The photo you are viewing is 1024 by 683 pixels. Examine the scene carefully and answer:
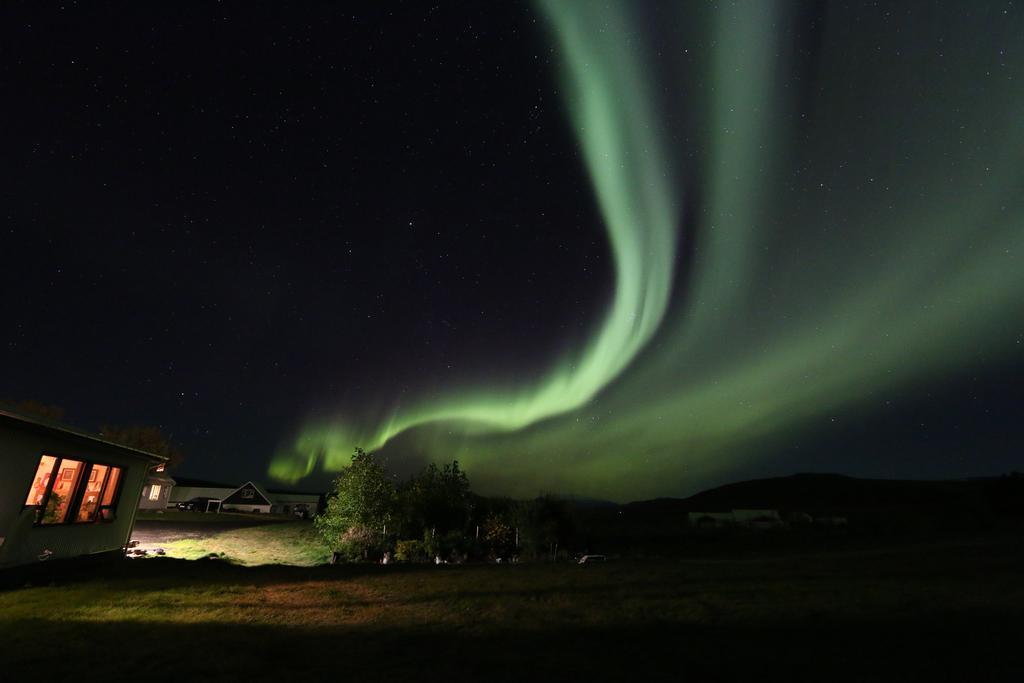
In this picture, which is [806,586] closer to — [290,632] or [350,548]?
[290,632]

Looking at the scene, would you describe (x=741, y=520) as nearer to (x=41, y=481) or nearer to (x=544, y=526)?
(x=544, y=526)

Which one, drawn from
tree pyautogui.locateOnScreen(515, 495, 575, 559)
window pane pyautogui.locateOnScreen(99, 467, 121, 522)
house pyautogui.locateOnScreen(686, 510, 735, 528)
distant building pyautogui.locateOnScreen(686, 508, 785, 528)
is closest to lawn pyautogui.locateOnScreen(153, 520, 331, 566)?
window pane pyautogui.locateOnScreen(99, 467, 121, 522)

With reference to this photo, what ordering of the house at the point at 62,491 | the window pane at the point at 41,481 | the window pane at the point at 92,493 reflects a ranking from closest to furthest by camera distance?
the house at the point at 62,491 < the window pane at the point at 41,481 < the window pane at the point at 92,493

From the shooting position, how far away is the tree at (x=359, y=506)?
2027cm

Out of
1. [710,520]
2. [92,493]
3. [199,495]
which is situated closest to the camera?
[92,493]

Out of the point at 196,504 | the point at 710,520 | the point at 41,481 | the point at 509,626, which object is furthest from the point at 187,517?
the point at 710,520

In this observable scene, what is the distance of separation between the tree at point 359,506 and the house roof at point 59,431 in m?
8.48

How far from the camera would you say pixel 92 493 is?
13203 mm

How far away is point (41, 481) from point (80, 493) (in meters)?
1.24

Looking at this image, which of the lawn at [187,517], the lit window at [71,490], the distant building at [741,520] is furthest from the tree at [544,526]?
the distant building at [741,520]

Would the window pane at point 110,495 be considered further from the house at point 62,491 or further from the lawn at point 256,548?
the lawn at point 256,548

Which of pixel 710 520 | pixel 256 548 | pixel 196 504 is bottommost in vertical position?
pixel 256 548

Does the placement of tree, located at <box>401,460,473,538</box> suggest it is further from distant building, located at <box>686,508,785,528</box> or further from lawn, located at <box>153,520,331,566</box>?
distant building, located at <box>686,508,785,528</box>

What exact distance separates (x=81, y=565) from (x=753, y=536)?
34.3m
